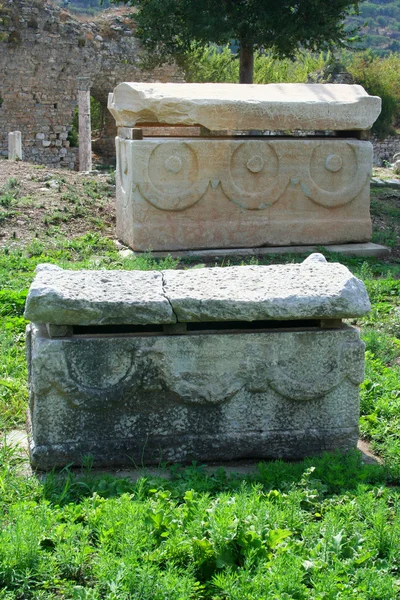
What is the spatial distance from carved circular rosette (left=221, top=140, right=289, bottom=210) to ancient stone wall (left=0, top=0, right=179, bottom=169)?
12.0m

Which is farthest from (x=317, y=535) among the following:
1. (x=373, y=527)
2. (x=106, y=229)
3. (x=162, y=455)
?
(x=106, y=229)

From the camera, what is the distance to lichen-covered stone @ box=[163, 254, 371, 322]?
3.31 meters

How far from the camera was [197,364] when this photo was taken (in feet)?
11.1

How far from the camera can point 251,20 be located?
13.3 meters

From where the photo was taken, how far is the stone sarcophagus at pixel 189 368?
3270mm

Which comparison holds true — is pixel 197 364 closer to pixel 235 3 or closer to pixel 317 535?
pixel 317 535

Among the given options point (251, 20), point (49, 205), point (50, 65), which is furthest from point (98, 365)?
point (50, 65)

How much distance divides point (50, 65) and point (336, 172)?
13.0 m

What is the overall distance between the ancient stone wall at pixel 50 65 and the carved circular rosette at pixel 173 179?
39.1 ft

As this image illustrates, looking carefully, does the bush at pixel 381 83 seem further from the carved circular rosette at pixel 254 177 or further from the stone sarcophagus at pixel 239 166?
the carved circular rosette at pixel 254 177

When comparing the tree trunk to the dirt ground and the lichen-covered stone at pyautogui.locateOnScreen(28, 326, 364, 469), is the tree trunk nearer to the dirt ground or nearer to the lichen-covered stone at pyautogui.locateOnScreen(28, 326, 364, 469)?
the dirt ground

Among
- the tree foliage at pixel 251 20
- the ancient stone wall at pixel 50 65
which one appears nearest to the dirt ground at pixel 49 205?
the tree foliage at pixel 251 20

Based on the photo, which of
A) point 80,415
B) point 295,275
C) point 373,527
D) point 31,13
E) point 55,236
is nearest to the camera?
point 373,527

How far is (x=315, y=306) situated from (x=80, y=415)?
1089 millimetres
